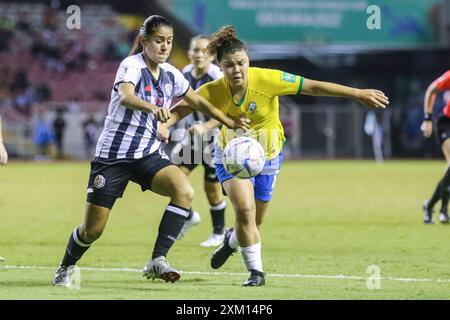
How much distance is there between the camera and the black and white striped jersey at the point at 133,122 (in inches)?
314

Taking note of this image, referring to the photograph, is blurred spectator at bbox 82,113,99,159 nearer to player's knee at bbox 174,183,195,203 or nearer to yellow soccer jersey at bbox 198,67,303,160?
yellow soccer jersey at bbox 198,67,303,160

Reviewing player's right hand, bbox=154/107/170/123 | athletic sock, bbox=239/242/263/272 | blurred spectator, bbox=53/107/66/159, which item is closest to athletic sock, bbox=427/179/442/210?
athletic sock, bbox=239/242/263/272

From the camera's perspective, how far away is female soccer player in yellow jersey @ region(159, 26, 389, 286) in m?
8.05

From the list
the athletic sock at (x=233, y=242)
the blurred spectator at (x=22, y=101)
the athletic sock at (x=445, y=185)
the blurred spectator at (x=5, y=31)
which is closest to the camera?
the athletic sock at (x=233, y=242)

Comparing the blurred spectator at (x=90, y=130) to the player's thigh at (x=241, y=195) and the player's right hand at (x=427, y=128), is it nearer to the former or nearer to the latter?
the player's right hand at (x=427, y=128)

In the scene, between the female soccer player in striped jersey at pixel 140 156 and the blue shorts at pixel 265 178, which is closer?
the female soccer player in striped jersey at pixel 140 156

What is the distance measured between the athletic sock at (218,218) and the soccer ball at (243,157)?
3995 mm

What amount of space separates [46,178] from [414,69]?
18975 mm

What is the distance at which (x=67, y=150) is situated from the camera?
37.7 meters

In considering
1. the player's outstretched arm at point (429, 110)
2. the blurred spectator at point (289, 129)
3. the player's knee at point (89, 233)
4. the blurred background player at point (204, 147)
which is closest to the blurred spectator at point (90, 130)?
the blurred spectator at point (289, 129)

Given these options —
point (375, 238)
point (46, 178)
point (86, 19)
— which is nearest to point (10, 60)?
point (86, 19)

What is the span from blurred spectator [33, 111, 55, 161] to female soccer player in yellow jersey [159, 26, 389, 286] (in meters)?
27.6

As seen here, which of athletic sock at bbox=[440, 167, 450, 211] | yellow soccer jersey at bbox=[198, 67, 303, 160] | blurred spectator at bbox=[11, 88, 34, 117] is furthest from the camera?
blurred spectator at bbox=[11, 88, 34, 117]
